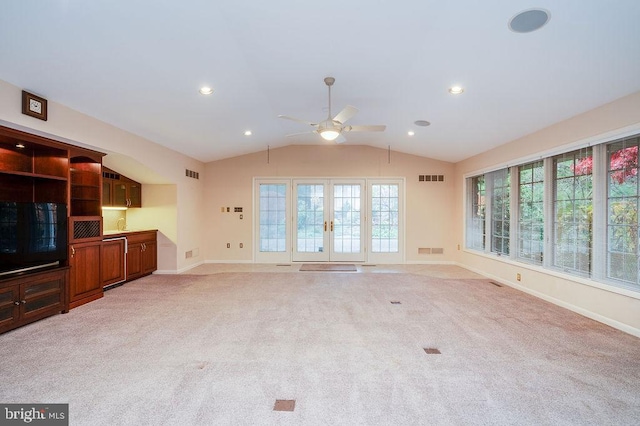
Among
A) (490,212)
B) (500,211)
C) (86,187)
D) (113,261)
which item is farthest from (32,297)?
(490,212)

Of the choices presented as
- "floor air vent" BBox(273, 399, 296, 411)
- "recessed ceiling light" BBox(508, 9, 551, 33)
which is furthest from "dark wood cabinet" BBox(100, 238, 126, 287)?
"recessed ceiling light" BBox(508, 9, 551, 33)

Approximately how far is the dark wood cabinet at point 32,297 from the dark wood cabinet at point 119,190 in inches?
77.6

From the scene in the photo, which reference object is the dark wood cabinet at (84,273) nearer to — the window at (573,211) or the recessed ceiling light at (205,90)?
the recessed ceiling light at (205,90)

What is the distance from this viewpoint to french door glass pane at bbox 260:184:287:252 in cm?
778

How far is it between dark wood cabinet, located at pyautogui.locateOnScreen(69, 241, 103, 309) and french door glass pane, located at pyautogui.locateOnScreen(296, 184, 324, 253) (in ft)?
13.9

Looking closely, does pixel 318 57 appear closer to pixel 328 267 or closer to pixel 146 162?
pixel 146 162

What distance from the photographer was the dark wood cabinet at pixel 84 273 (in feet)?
13.4

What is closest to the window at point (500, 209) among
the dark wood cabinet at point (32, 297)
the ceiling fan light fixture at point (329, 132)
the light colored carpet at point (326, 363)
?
the light colored carpet at point (326, 363)

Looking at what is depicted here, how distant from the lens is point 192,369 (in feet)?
8.32

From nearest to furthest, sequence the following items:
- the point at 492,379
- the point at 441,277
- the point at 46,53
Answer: the point at 492,379, the point at 46,53, the point at 441,277

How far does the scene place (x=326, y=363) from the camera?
2.64 metres

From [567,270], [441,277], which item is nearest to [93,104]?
[441,277]

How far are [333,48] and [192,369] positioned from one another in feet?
10.8

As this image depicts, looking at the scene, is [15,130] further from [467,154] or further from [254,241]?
[467,154]
